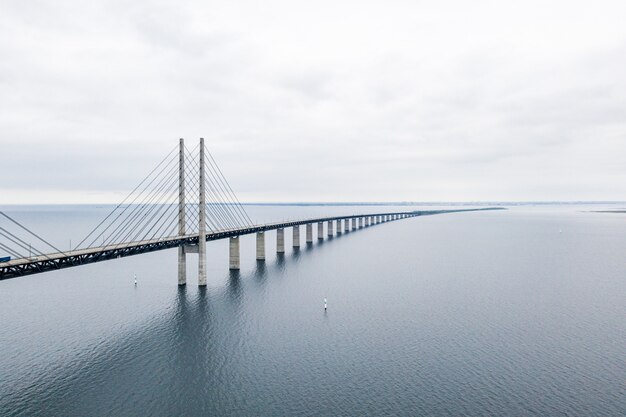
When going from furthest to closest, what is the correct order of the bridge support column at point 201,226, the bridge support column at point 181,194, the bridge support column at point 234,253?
1. the bridge support column at point 234,253
2. the bridge support column at point 181,194
3. the bridge support column at point 201,226

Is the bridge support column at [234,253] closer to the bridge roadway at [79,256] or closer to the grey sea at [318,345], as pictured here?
the grey sea at [318,345]

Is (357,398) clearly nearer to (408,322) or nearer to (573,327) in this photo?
(408,322)

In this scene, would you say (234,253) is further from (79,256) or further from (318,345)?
(318,345)

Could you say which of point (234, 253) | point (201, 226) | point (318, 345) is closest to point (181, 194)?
point (201, 226)

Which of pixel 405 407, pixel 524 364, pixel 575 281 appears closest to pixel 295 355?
pixel 405 407

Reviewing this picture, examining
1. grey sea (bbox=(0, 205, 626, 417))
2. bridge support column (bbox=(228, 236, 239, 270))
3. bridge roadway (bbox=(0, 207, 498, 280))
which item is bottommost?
grey sea (bbox=(0, 205, 626, 417))

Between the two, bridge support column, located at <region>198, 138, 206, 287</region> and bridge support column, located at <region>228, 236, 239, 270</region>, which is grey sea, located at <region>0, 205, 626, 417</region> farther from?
bridge support column, located at <region>228, 236, 239, 270</region>

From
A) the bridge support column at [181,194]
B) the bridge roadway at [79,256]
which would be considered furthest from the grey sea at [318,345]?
the bridge roadway at [79,256]

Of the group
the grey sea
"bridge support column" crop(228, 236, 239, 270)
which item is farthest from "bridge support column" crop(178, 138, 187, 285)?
"bridge support column" crop(228, 236, 239, 270)
